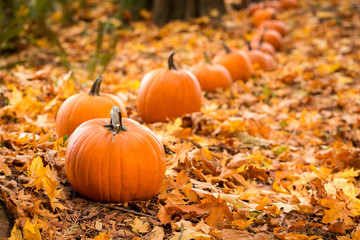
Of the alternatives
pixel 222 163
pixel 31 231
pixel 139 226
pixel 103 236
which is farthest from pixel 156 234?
pixel 222 163

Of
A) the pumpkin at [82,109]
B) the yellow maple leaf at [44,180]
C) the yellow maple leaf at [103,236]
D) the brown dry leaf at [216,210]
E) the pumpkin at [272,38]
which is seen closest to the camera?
the yellow maple leaf at [103,236]

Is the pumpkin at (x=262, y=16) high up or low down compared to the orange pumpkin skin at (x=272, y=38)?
up

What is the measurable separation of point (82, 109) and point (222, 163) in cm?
107

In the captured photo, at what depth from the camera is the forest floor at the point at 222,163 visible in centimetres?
184

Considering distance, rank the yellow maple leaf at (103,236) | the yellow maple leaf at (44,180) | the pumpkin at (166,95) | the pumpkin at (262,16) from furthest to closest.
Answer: the pumpkin at (262,16) → the pumpkin at (166,95) → the yellow maple leaf at (44,180) → the yellow maple leaf at (103,236)

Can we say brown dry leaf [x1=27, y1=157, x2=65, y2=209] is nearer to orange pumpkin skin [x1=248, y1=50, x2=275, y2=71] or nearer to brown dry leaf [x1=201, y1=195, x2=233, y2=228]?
brown dry leaf [x1=201, y1=195, x2=233, y2=228]

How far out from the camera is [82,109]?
256cm

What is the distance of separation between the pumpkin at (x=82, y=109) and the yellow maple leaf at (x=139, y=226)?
0.95 m

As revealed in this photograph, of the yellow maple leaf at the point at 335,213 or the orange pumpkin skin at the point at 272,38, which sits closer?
the yellow maple leaf at the point at 335,213

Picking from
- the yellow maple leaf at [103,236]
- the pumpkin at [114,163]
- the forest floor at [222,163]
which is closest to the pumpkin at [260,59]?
the forest floor at [222,163]

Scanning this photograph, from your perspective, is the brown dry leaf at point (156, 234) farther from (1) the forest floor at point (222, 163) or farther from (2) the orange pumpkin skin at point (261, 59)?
(2) the orange pumpkin skin at point (261, 59)

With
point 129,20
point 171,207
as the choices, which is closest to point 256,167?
point 171,207

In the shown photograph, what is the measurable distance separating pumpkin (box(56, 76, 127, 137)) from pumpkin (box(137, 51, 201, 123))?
80 centimetres

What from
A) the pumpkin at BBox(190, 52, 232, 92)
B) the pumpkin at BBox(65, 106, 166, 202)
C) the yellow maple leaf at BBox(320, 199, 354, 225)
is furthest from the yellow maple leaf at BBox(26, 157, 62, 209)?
the pumpkin at BBox(190, 52, 232, 92)
